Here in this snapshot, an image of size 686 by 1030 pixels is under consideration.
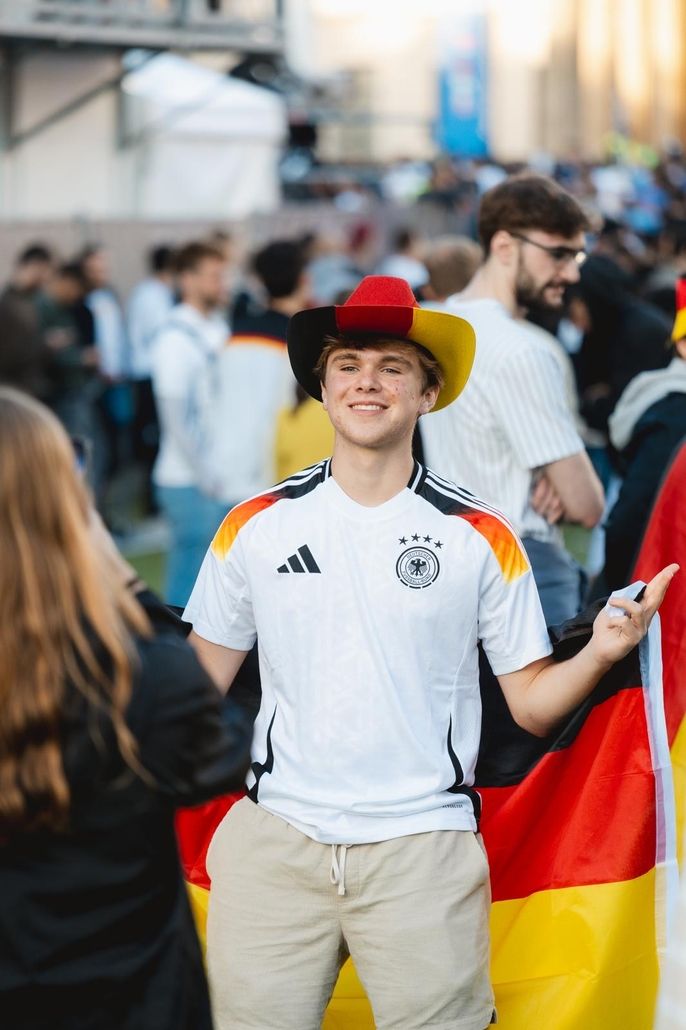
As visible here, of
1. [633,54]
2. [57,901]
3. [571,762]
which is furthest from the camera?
[633,54]

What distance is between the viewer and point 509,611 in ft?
10.9

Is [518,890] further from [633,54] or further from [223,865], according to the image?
[633,54]

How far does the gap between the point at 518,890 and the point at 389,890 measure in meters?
0.77

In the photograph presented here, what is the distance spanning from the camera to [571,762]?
3.84 meters

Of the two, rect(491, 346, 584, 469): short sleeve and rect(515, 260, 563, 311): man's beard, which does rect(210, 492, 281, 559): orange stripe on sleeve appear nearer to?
rect(491, 346, 584, 469): short sleeve

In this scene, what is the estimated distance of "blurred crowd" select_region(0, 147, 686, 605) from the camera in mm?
6375

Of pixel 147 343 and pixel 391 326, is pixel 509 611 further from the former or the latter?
pixel 147 343

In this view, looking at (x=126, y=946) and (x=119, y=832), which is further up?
(x=119, y=832)

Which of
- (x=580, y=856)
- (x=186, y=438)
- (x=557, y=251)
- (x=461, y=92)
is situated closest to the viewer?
(x=580, y=856)

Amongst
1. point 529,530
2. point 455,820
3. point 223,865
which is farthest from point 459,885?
point 529,530

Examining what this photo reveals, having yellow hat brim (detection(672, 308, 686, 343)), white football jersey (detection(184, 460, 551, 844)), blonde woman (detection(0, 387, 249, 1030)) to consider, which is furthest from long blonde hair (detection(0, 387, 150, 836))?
yellow hat brim (detection(672, 308, 686, 343))

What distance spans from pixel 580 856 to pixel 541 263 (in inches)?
70.6

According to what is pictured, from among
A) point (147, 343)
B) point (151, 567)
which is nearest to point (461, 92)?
point (147, 343)

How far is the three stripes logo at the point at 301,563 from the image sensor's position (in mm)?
3299
